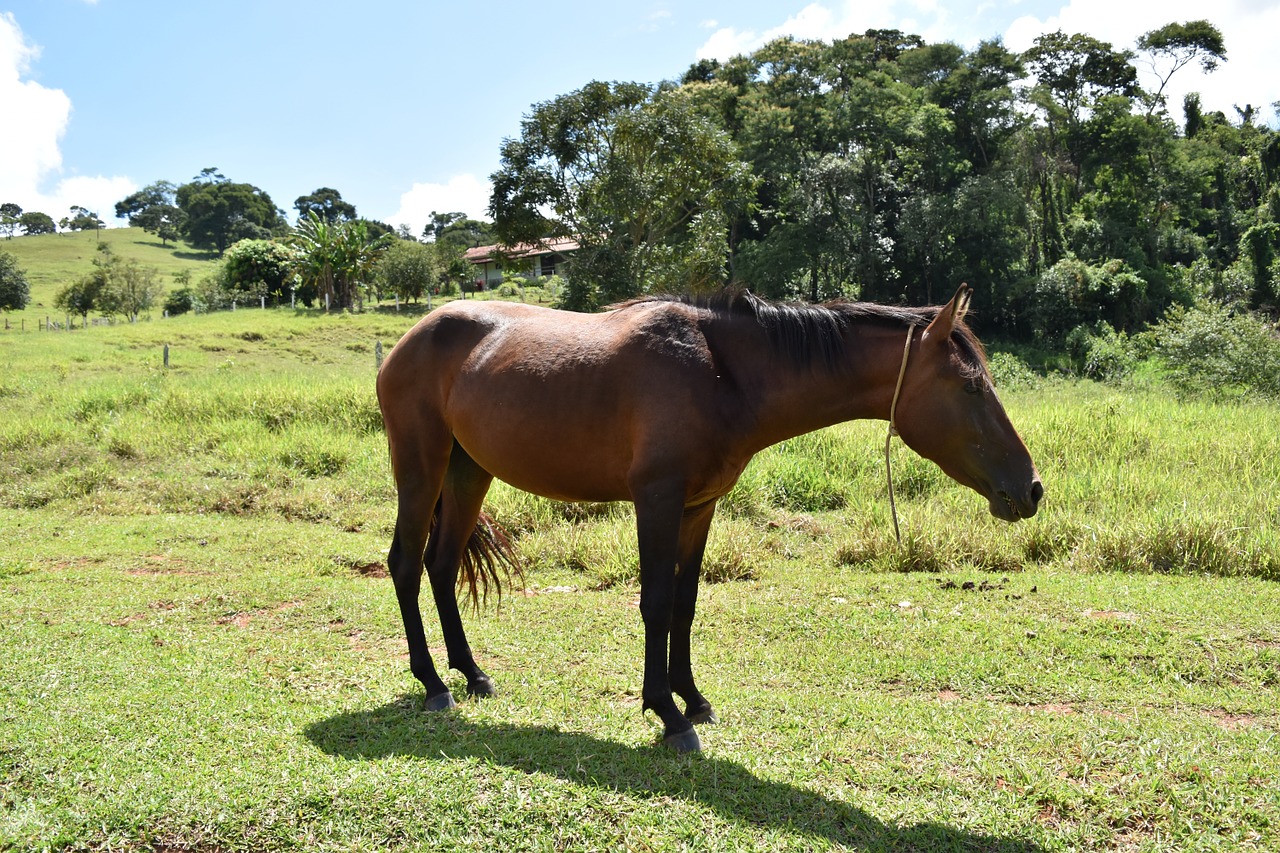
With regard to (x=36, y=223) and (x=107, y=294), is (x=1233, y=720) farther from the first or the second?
(x=36, y=223)

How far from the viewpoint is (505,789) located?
3.44 metres

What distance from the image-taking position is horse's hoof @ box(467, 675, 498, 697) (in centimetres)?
476

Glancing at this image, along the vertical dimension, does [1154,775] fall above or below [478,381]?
below

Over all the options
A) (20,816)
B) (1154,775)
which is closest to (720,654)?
(1154,775)

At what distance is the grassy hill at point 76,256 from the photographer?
60734 millimetres

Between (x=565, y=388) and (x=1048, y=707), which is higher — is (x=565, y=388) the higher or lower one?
the higher one

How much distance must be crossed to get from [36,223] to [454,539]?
447ft

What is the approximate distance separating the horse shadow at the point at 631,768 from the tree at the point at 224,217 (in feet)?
320

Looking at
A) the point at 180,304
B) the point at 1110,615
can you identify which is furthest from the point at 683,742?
the point at 180,304

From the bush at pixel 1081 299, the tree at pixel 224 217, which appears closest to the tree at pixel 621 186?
the bush at pixel 1081 299

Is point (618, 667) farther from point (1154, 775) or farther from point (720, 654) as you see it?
point (1154, 775)

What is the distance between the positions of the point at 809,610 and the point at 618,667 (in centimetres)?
184

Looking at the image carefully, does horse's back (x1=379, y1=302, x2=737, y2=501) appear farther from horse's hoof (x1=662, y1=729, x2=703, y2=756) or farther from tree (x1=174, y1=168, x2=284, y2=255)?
tree (x1=174, y1=168, x2=284, y2=255)

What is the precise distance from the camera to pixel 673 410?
3.93 meters
